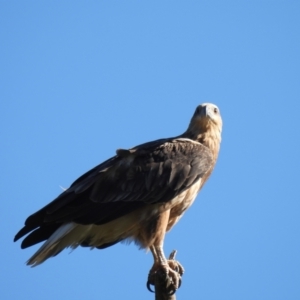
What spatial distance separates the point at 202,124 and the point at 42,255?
114 inches

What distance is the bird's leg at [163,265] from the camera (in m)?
8.40

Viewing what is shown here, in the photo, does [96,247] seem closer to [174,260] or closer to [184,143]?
[174,260]

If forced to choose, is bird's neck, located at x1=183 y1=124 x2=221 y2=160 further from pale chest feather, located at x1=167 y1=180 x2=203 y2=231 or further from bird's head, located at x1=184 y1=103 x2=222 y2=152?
pale chest feather, located at x1=167 y1=180 x2=203 y2=231

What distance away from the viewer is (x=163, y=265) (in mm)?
8695

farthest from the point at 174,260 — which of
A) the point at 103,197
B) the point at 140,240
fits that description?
the point at 103,197

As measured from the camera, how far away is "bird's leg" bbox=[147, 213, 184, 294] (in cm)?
840

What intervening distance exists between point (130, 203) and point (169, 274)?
1087 mm

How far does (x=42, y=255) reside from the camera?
8656 mm

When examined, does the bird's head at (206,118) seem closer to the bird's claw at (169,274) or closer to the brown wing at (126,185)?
the brown wing at (126,185)

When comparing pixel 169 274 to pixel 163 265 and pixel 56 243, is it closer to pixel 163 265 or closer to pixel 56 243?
pixel 163 265

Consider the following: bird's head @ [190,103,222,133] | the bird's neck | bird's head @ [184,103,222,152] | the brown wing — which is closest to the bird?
the brown wing

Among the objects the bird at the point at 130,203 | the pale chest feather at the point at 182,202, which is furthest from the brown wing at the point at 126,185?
the pale chest feather at the point at 182,202

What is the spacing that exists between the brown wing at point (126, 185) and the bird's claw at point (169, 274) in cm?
73

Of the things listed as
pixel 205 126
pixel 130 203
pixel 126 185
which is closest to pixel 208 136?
pixel 205 126
